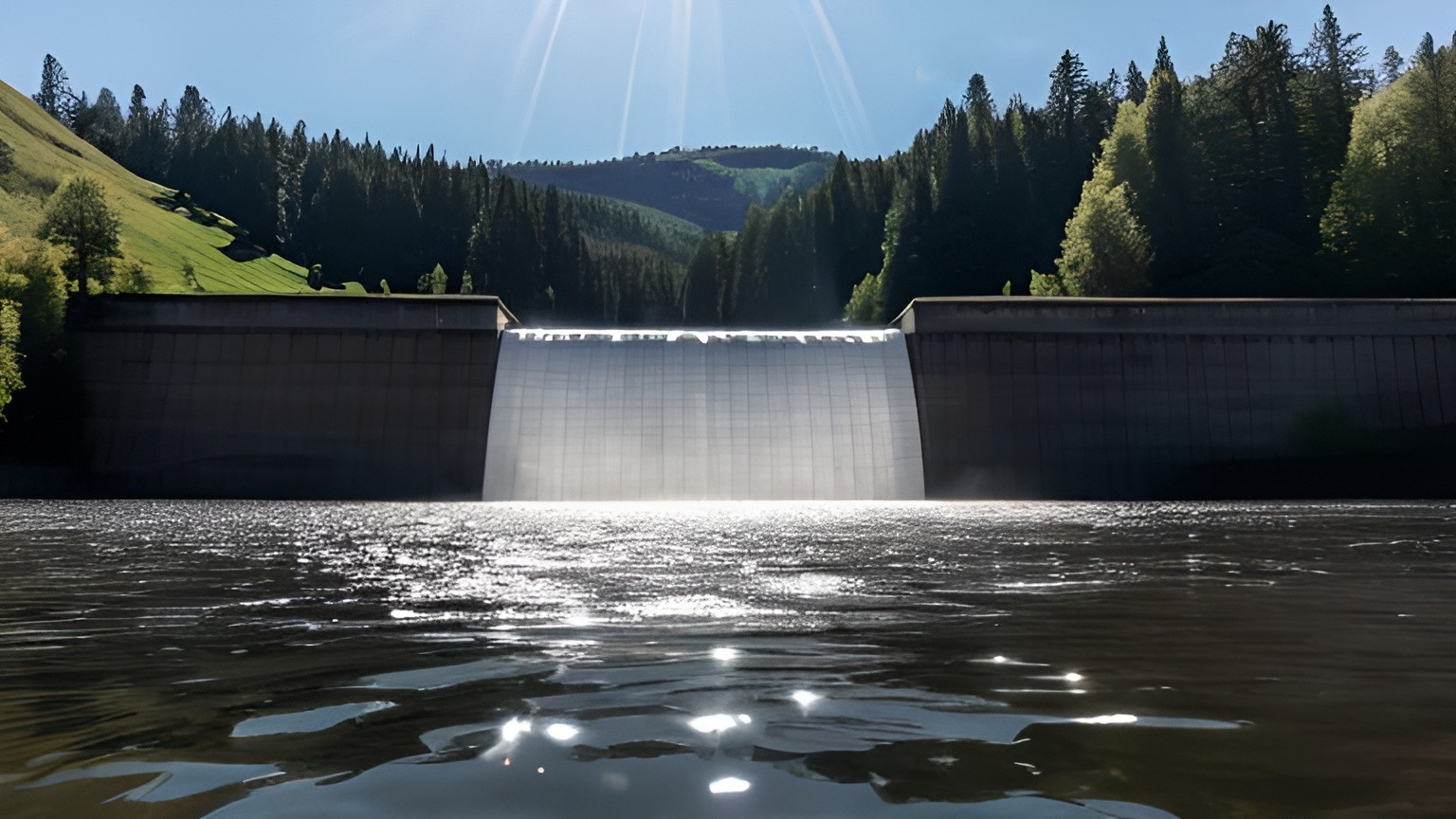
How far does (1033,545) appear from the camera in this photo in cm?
1805

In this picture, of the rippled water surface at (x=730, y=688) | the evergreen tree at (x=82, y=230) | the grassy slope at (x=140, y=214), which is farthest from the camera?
the grassy slope at (x=140, y=214)

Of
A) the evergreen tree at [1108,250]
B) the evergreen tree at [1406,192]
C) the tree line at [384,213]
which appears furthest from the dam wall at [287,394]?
the tree line at [384,213]

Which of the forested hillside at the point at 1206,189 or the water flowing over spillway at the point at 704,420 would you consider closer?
the water flowing over spillway at the point at 704,420

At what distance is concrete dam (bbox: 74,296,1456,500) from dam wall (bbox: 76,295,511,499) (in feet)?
0.28

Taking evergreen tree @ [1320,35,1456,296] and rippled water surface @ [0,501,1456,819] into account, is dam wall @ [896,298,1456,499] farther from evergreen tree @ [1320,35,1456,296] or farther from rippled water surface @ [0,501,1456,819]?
rippled water surface @ [0,501,1456,819]

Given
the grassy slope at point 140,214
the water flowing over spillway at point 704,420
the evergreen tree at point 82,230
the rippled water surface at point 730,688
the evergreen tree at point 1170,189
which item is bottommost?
the rippled water surface at point 730,688

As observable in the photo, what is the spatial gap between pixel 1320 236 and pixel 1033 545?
2665 inches

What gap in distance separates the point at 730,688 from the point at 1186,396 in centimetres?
4185

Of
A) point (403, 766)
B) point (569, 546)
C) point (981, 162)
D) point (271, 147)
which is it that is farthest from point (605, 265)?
point (403, 766)

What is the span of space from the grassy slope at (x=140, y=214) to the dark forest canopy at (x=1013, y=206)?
18378 mm

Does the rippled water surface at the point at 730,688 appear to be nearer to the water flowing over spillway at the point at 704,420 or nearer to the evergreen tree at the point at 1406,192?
the water flowing over spillway at the point at 704,420

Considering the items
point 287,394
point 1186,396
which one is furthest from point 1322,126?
point 287,394

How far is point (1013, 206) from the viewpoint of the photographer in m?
108

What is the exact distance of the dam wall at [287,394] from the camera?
4184 cm
